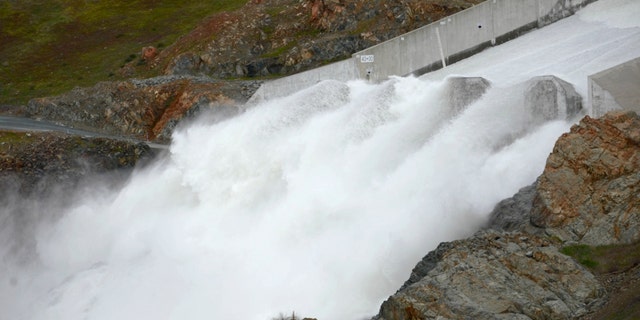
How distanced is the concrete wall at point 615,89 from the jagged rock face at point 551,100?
49.5 inches

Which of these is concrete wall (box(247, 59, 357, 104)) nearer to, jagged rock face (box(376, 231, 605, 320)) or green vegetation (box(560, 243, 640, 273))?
jagged rock face (box(376, 231, 605, 320))

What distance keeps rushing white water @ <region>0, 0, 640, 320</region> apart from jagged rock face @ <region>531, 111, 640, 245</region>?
2.18m

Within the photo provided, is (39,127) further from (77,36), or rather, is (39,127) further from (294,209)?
(77,36)

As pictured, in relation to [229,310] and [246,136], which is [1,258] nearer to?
[246,136]

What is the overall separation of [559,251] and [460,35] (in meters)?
16.6

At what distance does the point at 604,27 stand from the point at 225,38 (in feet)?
60.7

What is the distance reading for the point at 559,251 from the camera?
1833 cm

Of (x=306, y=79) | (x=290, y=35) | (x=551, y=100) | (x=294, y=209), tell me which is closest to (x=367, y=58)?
(x=306, y=79)

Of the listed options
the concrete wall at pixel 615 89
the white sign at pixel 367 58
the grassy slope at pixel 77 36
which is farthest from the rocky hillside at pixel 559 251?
the grassy slope at pixel 77 36

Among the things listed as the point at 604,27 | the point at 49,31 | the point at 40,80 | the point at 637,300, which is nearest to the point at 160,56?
the point at 40,80

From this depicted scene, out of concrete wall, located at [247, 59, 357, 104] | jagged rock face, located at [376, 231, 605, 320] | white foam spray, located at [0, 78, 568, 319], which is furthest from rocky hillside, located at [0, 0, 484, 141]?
jagged rock face, located at [376, 231, 605, 320]

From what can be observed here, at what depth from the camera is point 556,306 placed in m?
16.8

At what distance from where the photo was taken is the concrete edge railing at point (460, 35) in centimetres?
3331

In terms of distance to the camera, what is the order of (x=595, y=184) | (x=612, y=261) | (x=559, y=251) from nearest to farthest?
(x=612, y=261), (x=559, y=251), (x=595, y=184)
